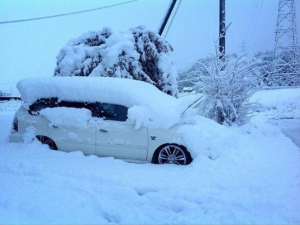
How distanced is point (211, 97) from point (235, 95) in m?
0.75

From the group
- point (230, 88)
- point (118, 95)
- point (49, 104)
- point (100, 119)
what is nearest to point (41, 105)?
point (49, 104)

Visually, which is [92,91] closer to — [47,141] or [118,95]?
[118,95]

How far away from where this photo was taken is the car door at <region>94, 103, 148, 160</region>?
15.5ft

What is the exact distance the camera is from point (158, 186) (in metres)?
3.63

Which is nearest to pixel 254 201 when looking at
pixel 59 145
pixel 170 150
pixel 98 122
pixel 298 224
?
pixel 298 224

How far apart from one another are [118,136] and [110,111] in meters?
0.55

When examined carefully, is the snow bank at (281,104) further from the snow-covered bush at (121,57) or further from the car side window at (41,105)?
the car side window at (41,105)

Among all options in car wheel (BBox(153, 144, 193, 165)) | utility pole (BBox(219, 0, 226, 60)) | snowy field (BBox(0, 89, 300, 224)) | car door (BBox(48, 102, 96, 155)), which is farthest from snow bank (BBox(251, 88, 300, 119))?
car door (BBox(48, 102, 96, 155))

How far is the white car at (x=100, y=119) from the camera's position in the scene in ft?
15.4

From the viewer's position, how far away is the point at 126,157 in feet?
15.6

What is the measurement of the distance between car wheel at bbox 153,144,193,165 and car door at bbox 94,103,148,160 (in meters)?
0.27

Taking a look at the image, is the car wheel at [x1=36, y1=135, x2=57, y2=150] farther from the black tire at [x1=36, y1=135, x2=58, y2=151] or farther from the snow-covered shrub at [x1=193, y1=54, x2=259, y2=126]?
the snow-covered shrub at [x1=193, y1=54, x2=259, y2=126]

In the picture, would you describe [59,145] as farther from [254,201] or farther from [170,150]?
[254,201]

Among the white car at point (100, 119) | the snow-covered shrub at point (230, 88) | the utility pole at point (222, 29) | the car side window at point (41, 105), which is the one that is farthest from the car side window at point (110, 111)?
the utility pole at point (222, 29)
